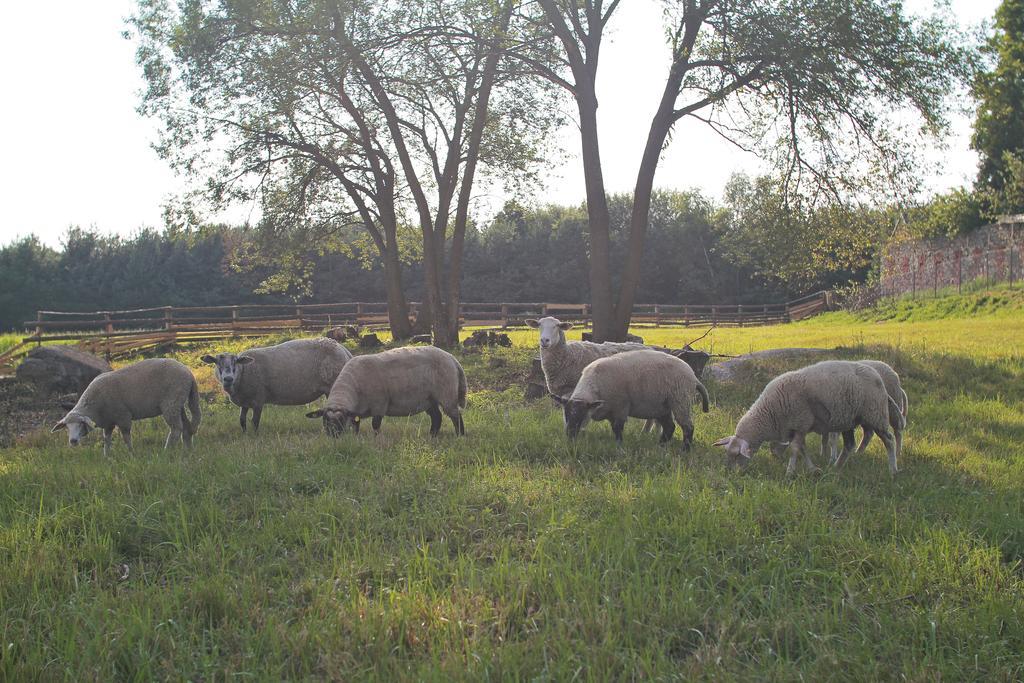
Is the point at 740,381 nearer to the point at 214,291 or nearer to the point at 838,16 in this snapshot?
the point at 838,16

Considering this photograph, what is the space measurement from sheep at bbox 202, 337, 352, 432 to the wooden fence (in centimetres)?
1234

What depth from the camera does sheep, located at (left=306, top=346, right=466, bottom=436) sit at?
8172 mm

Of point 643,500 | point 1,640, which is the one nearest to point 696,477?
point 643,500

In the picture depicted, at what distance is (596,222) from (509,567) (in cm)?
1100

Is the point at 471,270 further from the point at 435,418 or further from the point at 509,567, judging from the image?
the point at 509,567

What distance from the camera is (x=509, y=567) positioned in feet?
13.2

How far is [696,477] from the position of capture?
5.84 m

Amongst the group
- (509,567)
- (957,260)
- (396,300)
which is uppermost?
(957,260)

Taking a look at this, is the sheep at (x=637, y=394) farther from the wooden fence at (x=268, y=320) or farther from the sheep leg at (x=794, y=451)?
the wooden fence at (x=268, y=320)

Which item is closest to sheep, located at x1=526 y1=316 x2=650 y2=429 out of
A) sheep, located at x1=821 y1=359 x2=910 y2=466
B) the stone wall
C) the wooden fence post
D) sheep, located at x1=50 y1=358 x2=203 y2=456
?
sheep, located at x1=821 y1=359 x2=910 y2=466

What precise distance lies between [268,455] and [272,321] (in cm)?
2704

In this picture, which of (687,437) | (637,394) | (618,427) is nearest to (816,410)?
(687,437)

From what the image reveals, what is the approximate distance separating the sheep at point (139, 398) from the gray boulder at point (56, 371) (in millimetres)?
5764

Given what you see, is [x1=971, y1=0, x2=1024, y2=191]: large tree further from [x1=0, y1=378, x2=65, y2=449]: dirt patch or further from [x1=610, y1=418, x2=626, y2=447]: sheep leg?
[x1=0, y1=378, x2=65, y2=449]: dirt patch
